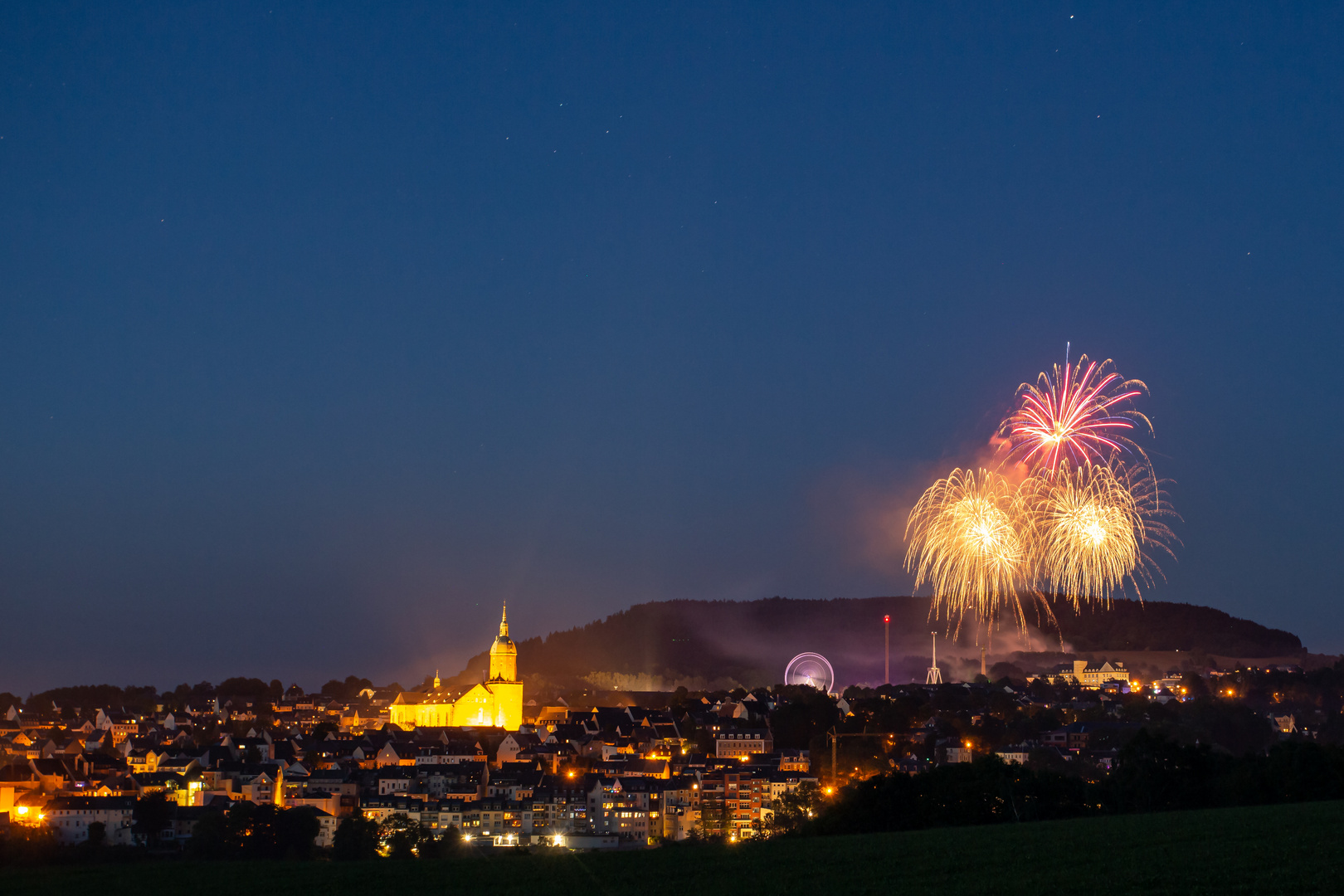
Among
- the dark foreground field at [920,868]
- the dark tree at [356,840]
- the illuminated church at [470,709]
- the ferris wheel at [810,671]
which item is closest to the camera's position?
the dark foreground field at [920,868]

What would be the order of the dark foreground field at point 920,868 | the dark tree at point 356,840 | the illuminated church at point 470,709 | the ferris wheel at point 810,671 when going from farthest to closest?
1. the ferris wheel at point 810,671
2. the illuminated church at point 470,709
3. the dark tree at point 356,840
4. the dark foreground field at point 920,868

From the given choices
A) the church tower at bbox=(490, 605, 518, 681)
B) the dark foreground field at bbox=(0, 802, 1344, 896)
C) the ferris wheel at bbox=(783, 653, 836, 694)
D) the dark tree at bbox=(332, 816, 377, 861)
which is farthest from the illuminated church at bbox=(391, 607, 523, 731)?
the dark foreground field at bbox=(0, 802, 1344, 896)

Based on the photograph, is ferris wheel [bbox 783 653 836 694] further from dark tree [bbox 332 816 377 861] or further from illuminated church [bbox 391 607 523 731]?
dark tree [bbox 332 816 377 861]

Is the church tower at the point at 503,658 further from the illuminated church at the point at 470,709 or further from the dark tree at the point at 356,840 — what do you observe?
the dark tree at the point at 356,840

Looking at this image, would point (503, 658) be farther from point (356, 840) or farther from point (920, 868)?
point (920, 868)

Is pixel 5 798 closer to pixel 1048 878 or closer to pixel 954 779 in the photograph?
pixel 954 779

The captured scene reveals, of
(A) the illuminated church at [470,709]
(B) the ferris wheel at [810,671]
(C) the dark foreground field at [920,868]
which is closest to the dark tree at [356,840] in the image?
(C) the dark foreground field at [920,868]
